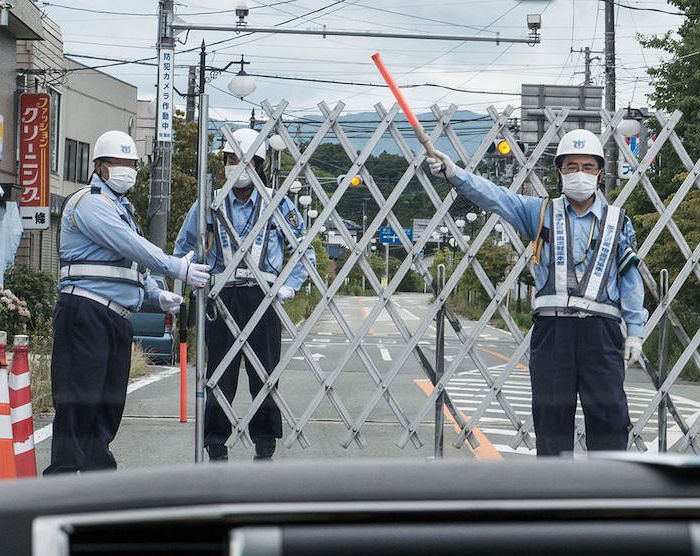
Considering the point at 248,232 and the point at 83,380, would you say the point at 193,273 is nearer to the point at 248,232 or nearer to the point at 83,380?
the point at 248,232

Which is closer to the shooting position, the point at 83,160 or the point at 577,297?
the point at 577,297

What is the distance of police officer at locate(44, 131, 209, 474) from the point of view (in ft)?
18.6

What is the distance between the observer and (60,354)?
5711mm

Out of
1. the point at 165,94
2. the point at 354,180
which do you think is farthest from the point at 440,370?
the point at 165,94

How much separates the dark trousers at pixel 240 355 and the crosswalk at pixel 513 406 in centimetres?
128

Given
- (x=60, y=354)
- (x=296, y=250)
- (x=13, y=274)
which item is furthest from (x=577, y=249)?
(x=13, y=274)

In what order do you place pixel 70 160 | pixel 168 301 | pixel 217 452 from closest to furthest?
pixel 168 301, pixel 217 452, pixel 70 160

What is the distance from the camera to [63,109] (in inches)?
1251

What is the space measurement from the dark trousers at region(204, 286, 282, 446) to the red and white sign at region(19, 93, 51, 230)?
15.0m

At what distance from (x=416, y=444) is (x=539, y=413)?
153cm

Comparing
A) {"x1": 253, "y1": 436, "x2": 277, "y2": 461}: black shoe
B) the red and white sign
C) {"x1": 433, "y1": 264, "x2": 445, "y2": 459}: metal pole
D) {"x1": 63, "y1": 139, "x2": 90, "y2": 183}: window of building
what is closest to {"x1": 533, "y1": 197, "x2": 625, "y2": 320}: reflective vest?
{"x1": 433, "y1": 264, "x2": 445, "y2": 459}: metal pole

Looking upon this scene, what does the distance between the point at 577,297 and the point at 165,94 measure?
563 inches

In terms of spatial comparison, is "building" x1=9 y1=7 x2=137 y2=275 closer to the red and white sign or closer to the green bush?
the red and white sign

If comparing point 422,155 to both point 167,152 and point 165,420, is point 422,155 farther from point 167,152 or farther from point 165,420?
point 167,152
